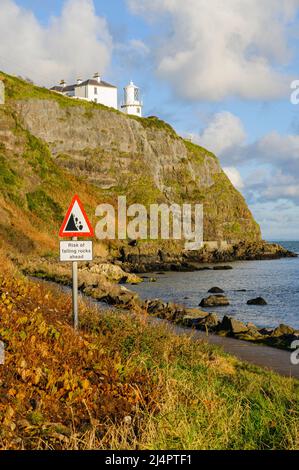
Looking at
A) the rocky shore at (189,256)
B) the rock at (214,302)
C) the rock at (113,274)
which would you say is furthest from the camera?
the rocky shore at (189,256)

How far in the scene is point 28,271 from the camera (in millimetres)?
35719

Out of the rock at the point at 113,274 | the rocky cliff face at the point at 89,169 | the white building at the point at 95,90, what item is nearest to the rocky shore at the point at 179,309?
the rock at the point at 113,274

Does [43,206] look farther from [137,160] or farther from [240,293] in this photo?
[240,293]

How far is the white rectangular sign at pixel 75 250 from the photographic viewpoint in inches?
466

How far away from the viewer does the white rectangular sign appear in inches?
466

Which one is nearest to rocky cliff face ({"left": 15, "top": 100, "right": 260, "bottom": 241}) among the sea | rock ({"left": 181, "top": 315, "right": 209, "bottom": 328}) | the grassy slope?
the sea

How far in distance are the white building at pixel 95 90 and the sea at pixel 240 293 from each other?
62.7 meters

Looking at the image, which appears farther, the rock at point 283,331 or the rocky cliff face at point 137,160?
the rocky cliff face at point 137,160

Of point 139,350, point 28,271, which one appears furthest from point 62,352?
point 28,271

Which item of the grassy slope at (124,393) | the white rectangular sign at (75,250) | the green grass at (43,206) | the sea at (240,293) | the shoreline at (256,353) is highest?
the green grass at (43,206)

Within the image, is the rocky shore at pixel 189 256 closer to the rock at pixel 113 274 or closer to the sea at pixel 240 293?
the sea at pixel 240 293

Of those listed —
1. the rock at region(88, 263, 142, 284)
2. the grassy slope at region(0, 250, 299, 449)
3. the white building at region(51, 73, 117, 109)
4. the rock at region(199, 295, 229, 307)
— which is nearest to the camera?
the grassy slope at region(0, 250, 299, 449)

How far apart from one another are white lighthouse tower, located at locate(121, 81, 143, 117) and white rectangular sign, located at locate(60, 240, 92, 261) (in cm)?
11197

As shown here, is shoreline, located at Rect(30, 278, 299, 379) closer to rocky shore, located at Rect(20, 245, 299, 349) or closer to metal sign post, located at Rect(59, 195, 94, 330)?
rocky shore, located at Rect(20, 245, 299, 349)
